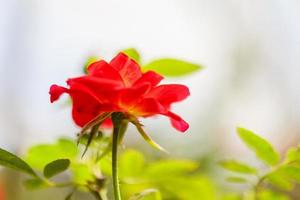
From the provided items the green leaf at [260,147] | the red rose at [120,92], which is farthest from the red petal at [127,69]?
the green leaf at [260,147]

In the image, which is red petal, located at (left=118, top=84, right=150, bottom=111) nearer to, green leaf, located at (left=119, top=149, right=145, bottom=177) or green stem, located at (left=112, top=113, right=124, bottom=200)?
green stem, located at (left=112, top=113, right=124, bottom=200)

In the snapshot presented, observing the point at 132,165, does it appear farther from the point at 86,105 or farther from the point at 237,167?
the point at 86,105

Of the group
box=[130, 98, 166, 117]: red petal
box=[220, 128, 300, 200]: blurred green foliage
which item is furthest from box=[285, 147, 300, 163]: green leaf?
box=[130, 98, 166, 117]: red petal

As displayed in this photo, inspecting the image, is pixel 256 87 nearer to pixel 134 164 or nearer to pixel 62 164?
pixel 134 164

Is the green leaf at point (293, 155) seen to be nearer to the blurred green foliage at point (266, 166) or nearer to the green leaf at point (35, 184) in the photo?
the blurred green foliage at point (266, 166)

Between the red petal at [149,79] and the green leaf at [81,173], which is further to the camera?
the green leaf at [81,173]

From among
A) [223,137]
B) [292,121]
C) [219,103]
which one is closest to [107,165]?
[223,137]

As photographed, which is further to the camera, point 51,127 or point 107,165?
point 51,127
